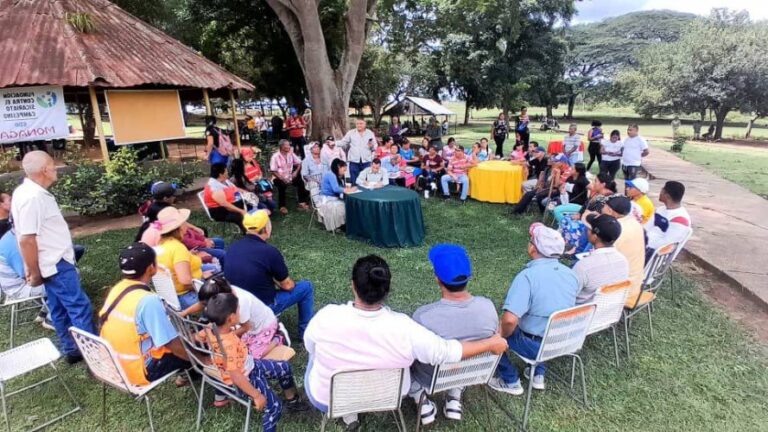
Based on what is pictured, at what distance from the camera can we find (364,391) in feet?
7.70

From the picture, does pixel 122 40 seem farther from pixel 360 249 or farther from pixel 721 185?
pixel 721 185

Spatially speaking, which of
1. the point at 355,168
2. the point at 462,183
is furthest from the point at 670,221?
the point at 355,168

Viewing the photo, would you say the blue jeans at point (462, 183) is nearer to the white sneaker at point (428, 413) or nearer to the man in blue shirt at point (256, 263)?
the man in blue shirt at point (256, 263)

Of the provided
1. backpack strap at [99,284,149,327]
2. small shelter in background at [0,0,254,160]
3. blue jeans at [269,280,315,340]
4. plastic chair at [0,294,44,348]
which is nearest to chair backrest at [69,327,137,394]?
backpack strap at [99,284,149,327]

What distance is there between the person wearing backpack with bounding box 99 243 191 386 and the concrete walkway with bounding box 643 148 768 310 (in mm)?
5906

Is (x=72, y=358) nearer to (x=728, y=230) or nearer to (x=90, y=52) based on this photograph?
(x=90, y=52)

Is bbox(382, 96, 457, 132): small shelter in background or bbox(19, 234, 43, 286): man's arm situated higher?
bbox(382, 96, 457, 132): small shelter in background

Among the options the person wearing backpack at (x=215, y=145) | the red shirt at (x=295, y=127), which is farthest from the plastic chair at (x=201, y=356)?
the red shirt at (x=295, y=127)

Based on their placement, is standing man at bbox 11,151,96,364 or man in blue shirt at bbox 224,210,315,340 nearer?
standing man at bbox 11,151,96,364

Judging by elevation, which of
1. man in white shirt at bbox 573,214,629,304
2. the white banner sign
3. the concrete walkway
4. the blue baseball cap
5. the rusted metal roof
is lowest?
the concrete walkway

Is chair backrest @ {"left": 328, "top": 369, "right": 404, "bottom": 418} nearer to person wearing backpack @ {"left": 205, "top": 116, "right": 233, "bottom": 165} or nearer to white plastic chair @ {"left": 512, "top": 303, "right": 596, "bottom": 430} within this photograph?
white plastic chair @ {"left": 512, "top": 303, "right": 596, "bottom": 430}

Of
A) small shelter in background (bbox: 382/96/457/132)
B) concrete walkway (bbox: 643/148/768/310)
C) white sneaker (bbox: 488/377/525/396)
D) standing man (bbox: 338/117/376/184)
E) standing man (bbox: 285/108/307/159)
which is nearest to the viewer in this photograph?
white sneaker (bbox: 488/377/525/396)

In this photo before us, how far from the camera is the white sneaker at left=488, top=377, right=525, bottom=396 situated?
3320 mm

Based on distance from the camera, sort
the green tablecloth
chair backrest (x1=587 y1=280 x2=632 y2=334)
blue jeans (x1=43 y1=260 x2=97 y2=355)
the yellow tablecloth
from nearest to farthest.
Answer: chair backrest (x1=587 y1=280 x2=632 y2=334) → blue jeans (x1=43 y1=260 x2=97 y2=355) → the green tablecloth → the yellow tablecloth
